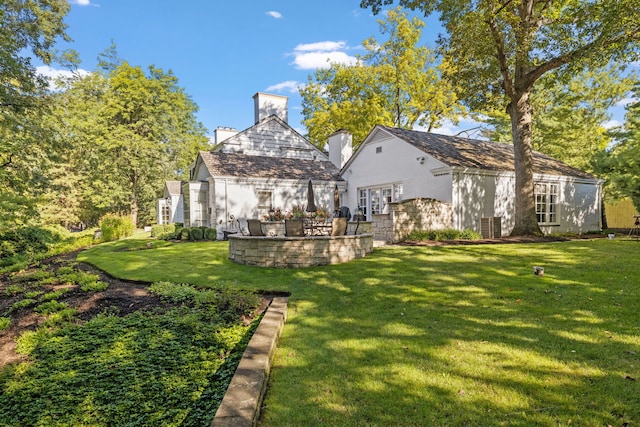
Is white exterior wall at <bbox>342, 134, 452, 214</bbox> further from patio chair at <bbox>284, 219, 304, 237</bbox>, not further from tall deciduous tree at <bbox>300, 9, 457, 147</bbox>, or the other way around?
tall deciduous tree at <bbox>300, 9, 457, 147</bbox>

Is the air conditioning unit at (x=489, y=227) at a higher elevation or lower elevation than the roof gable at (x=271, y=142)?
lower

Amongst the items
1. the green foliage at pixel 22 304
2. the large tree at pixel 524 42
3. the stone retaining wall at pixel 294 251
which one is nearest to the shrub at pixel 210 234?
the stone retaining wall at pixel 294 251

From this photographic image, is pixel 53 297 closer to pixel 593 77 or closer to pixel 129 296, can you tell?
pixel 129 296

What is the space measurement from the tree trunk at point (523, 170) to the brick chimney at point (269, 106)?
15732 mm

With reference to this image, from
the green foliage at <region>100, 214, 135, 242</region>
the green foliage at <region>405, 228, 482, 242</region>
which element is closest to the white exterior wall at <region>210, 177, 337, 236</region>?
the green foliage at <region>100, 214, 135, 242</region>

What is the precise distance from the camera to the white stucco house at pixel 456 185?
13.9 metres

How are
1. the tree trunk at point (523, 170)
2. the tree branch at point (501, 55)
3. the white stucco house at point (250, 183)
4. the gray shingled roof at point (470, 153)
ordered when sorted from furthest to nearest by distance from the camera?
the white stucco house at point (250, 183) → the gray shingled roof at point (470, 153) → the tree trunk at point (523, 170) → the tree branch at point (501, 55)

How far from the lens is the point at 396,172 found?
16.2 m

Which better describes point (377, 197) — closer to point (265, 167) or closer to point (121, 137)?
point (265, 167)

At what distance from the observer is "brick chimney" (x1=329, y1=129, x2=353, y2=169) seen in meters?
21.1

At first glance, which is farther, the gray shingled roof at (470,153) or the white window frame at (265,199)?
the white window frame at (265,199)

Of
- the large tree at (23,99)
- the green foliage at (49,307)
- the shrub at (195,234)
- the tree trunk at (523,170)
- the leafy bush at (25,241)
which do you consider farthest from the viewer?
the shrub at (195,234)

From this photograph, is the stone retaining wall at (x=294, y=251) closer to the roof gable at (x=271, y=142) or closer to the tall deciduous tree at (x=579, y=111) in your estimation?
the roof gable at (x=271, y=142)

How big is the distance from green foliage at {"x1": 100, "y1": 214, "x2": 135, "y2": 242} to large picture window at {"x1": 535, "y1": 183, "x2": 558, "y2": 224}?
21261 mm
